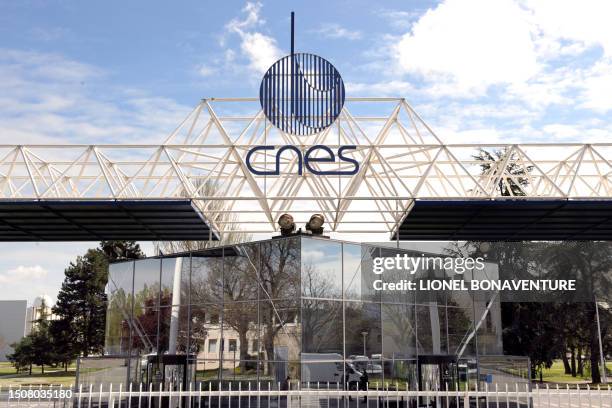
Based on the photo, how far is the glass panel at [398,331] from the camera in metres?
21.3

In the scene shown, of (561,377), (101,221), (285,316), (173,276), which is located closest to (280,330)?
(285,316)

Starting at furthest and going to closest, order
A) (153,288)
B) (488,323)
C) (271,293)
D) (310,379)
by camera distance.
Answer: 1. (488,323)
2. (153,288)
3. (271,293)
4. (310,379)

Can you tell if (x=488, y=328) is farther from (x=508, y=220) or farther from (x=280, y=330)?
(x=280, y=330)

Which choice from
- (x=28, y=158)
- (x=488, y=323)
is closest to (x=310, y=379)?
(x=488, y=323)

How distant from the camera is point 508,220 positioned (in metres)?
25.7

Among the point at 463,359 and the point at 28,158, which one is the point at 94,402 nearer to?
the point at 28,158

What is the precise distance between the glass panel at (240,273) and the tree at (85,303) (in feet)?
148

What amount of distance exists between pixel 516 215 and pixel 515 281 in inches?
1388

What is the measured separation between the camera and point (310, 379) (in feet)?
61.6

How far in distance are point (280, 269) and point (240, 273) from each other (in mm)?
1662

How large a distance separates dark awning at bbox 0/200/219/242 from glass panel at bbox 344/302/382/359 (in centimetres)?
696

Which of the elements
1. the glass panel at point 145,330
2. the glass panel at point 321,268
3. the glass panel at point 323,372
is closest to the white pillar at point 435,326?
the glass panel at point 323,372

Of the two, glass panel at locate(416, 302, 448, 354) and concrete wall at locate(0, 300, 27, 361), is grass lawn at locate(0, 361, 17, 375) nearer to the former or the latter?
concrete wall at locate(0, 300, 27, 361)

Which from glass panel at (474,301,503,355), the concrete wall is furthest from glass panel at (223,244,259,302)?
the concrete wall
